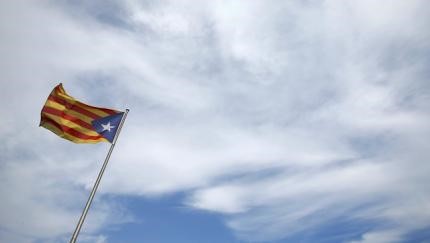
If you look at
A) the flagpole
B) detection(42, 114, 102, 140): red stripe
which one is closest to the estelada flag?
Result: detection(42, 114, 102, 140): red stripe

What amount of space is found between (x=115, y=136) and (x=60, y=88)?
478 centimetres

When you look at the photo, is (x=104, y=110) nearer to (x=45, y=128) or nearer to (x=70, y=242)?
(x=45, y=128)

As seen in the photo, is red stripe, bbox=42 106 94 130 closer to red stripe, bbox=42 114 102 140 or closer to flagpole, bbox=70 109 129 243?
red stripe, bbox=42 114 102 140

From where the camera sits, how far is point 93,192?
18562 millimetres

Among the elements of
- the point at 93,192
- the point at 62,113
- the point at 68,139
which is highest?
the point at 62,113

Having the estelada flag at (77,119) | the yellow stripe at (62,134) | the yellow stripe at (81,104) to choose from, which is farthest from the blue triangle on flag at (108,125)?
the yellow stripe at (62,134)

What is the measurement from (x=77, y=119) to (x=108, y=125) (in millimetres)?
1962

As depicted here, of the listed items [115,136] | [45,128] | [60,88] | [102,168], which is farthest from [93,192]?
[60,88]

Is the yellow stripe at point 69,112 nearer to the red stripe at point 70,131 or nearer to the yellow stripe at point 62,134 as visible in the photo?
the red stripe at point 70,131

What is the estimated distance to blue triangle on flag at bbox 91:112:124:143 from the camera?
22094mm

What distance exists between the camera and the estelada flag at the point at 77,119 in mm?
21625

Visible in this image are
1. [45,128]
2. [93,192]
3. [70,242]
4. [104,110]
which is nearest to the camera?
[70,242]

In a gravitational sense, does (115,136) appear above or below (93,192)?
above

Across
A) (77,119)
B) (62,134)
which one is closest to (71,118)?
(77,119)
